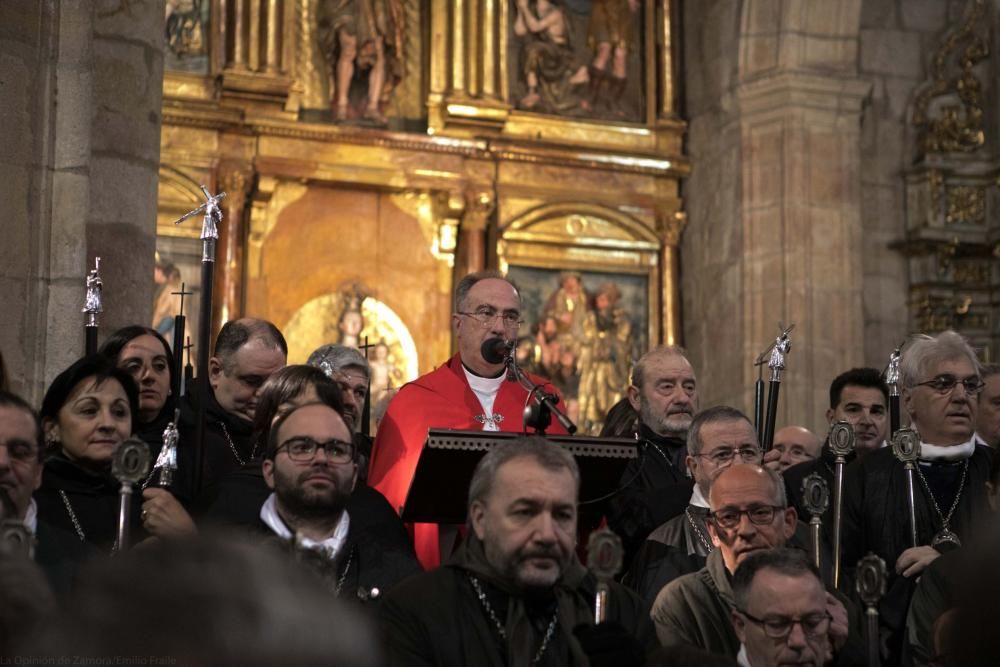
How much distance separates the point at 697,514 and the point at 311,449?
158 cm

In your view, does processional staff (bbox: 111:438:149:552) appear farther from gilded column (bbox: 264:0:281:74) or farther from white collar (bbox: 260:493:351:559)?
gilded column (bbox: 264:0:281:74)

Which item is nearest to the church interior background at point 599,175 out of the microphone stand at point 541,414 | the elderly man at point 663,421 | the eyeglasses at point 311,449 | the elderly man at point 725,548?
the elderly man at point 663,421

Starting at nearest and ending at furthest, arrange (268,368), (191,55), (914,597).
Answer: (914,597) < (268,368) < (191,55)

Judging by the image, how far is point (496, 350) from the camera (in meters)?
5.95

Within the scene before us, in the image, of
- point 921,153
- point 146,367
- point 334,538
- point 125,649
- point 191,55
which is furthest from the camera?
point 921,153

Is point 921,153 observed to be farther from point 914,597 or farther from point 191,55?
point 914,597

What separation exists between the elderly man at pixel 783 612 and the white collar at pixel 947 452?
1.69 metres

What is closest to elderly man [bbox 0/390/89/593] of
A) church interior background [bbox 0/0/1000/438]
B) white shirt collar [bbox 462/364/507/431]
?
Answer: white shirt collar [bbox 462/364/507/431]

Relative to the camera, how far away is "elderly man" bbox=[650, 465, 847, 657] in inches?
193

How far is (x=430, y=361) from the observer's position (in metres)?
12.8

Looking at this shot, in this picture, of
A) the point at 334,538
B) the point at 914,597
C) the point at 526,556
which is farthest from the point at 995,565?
the point at 914,597

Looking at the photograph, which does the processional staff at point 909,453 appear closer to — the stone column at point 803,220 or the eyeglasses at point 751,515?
the eyeglasses at point 751,515

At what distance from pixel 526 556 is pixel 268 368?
2178 millimetres

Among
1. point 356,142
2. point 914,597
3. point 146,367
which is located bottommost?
point 914,597
